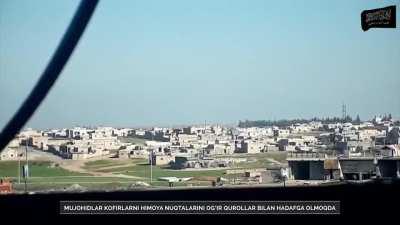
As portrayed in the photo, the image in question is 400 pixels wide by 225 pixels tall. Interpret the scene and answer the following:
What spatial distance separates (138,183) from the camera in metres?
3.75

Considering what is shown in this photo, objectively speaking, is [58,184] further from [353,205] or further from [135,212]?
[353,205]

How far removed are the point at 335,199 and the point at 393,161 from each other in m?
1.19

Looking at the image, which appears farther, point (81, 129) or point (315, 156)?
point (315, 156)

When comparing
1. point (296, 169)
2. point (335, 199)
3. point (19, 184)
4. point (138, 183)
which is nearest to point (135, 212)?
point (138, 183)

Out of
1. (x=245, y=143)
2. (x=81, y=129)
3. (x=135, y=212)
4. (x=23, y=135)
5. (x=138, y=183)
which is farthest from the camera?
(x=245, y=143)

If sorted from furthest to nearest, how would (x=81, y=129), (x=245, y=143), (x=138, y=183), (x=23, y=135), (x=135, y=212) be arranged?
(x=245, y=143) → (x=81, y=129) → (x=138, y=183) → (x=23, y=135) → (x=135, y=212)

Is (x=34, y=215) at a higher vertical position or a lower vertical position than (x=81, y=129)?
lower

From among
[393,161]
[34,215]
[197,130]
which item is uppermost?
[197,130]
